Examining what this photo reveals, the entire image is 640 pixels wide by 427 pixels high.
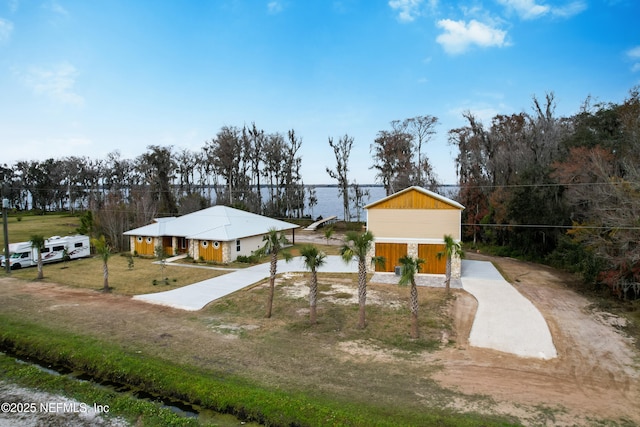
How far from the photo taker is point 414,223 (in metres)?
20.4

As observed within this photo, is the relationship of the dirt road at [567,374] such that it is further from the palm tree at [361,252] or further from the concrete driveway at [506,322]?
the palm tree at [361,252]

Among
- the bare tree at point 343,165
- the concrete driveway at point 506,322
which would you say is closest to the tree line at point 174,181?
the bare tree at point 343,165

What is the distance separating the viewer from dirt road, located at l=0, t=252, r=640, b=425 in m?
8.10

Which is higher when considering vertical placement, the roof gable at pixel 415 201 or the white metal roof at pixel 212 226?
the roof gable at pixel 415 201

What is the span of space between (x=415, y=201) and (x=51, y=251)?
80.4 feet

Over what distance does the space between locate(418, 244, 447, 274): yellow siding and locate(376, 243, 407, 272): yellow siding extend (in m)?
0.98

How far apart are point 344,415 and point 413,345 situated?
445cm

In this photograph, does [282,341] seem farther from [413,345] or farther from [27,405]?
[27,405]

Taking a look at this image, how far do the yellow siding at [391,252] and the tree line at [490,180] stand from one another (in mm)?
5443

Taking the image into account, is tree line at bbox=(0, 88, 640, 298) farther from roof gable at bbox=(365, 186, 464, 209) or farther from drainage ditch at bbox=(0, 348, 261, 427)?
drainage ditch at bbox=(0, 348, 261, 427)

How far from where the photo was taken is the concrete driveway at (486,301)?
1153cm

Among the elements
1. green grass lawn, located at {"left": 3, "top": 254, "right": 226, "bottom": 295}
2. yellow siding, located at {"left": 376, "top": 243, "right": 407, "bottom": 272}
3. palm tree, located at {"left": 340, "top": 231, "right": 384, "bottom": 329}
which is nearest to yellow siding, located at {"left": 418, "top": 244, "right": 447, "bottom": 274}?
yellow siding, located at {"left": 376, "top": 243, "right": 407, "bottom": 272}

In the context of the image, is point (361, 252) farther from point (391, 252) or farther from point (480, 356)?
point (391, 252)

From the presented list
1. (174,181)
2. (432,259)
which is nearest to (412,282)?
(432,259)
